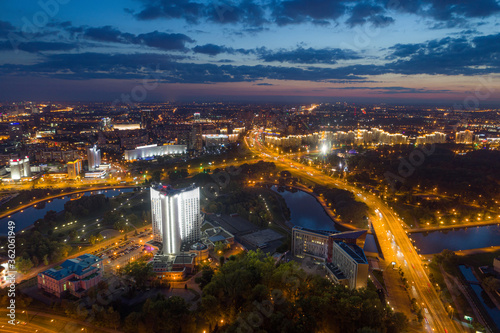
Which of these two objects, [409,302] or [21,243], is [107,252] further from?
[409,302]

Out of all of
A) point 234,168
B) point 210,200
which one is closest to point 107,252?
point 210,200

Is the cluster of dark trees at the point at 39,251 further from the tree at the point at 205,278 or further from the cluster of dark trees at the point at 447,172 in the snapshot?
the cluster of dark trees at the point at 447,172

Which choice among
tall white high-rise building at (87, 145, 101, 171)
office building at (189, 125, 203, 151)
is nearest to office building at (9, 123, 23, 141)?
tall white high-rise building at (87, 145, 101, 171)

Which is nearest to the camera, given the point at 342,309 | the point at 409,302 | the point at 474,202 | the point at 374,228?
the point at 342,309

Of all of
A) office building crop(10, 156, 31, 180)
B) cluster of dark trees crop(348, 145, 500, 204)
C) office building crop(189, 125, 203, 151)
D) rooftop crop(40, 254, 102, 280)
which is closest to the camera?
rooftop crop(40, 254, 102, 280)

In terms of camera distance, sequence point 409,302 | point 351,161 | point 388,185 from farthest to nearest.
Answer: point 351,161 → point 388,185 → point 409,302

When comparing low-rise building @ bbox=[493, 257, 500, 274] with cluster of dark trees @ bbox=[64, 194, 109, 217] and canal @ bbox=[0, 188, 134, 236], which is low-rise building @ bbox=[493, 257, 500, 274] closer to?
cluster of dark trees @ bbox=[64, 194, 109, 217]
